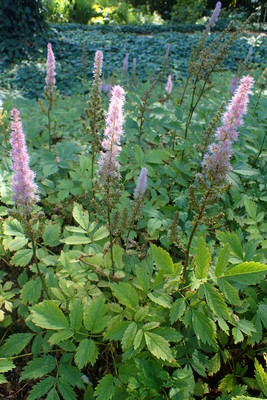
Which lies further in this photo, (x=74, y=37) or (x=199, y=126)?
(x=74, y=37)

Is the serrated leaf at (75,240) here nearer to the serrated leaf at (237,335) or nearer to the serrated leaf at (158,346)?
the serrated leaf at (158,346)

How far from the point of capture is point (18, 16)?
9.15m

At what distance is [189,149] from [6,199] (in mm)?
1760

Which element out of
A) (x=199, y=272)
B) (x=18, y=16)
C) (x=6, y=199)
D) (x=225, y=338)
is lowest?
(x=225, y=338)

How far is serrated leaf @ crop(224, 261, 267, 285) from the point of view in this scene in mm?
1525

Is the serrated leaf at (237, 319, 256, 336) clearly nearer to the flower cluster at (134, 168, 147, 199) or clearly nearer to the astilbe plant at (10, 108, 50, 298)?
the flower cluster at (134, 168, 147, 199)

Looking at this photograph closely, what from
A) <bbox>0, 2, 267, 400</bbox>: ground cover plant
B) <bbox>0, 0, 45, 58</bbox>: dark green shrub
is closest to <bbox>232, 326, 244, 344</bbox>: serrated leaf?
A: <bbox>0, 2, 267, 400</bbox>: ground cover plant

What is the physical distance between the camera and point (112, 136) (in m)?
1.74

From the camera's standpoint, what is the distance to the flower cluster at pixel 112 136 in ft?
5.49

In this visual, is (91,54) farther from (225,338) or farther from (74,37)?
(225,338)

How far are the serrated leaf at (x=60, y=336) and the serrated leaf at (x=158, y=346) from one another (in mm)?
374

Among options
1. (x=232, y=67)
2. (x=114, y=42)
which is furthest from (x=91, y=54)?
(x=232, y=67)

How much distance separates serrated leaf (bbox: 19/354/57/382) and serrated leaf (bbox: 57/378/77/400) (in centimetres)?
8

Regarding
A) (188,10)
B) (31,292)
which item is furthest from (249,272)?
(188,10)
